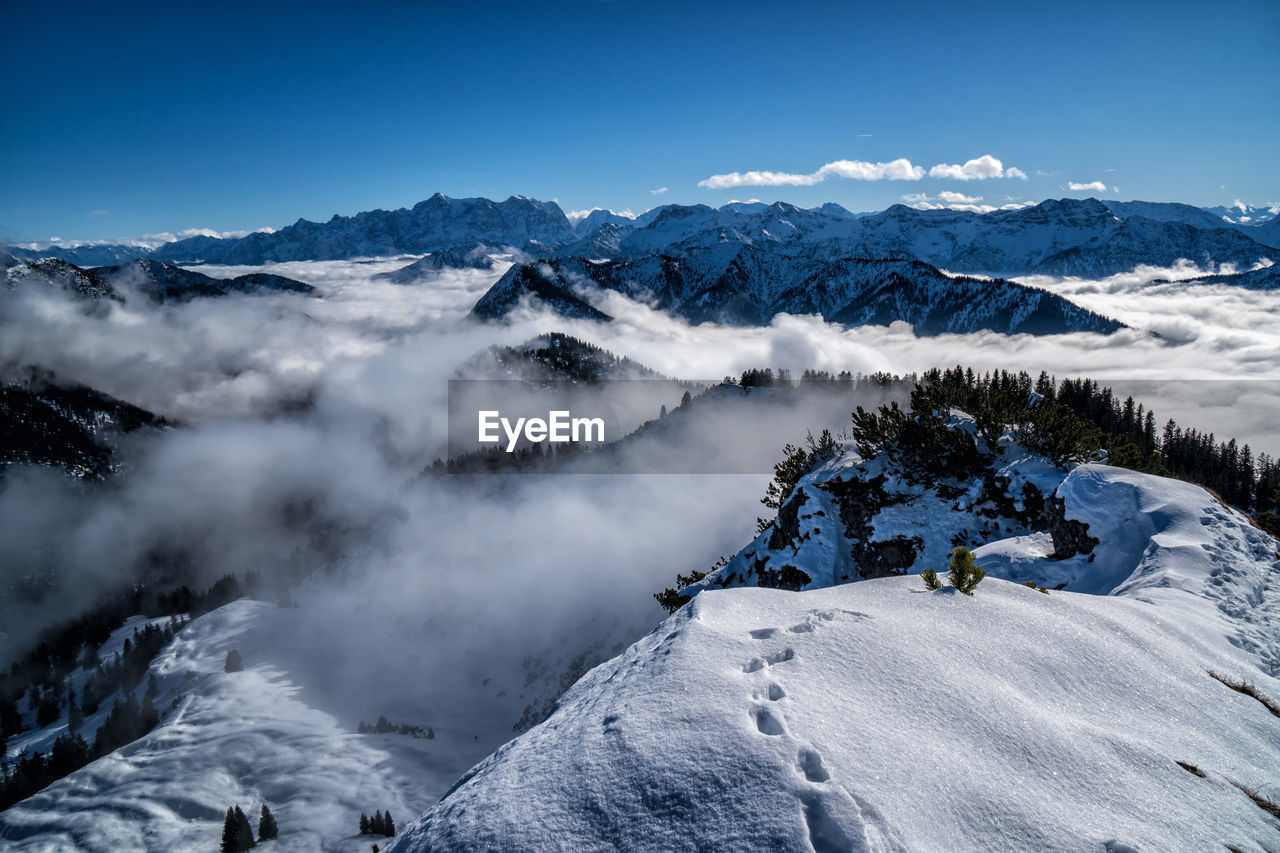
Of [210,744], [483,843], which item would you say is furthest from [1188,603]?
[210,744]

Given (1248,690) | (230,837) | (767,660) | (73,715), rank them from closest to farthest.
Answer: (767,660), (1248,690), (230,837), (73,715)

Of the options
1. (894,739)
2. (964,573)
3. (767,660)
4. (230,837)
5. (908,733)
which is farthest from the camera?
(230,837)

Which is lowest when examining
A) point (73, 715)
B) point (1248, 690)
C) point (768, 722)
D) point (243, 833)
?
point (73, 715)

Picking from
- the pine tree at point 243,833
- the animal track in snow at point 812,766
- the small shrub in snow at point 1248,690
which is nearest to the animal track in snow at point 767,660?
the animal track in snow at point 812,766

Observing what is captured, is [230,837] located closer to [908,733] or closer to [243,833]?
[243,833]

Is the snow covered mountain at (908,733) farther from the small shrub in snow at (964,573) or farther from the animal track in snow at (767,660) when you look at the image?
the small shrub in snow at (964,573)

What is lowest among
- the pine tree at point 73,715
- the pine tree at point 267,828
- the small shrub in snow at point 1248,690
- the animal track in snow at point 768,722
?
the pine tree at point 73,715

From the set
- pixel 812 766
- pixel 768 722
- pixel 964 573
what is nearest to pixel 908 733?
pixel 812 766

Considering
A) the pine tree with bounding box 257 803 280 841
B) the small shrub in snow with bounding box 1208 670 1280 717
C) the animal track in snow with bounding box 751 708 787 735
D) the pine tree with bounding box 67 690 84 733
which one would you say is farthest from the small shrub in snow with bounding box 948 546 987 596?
the pine tree with bounding box 67 690 84 733
